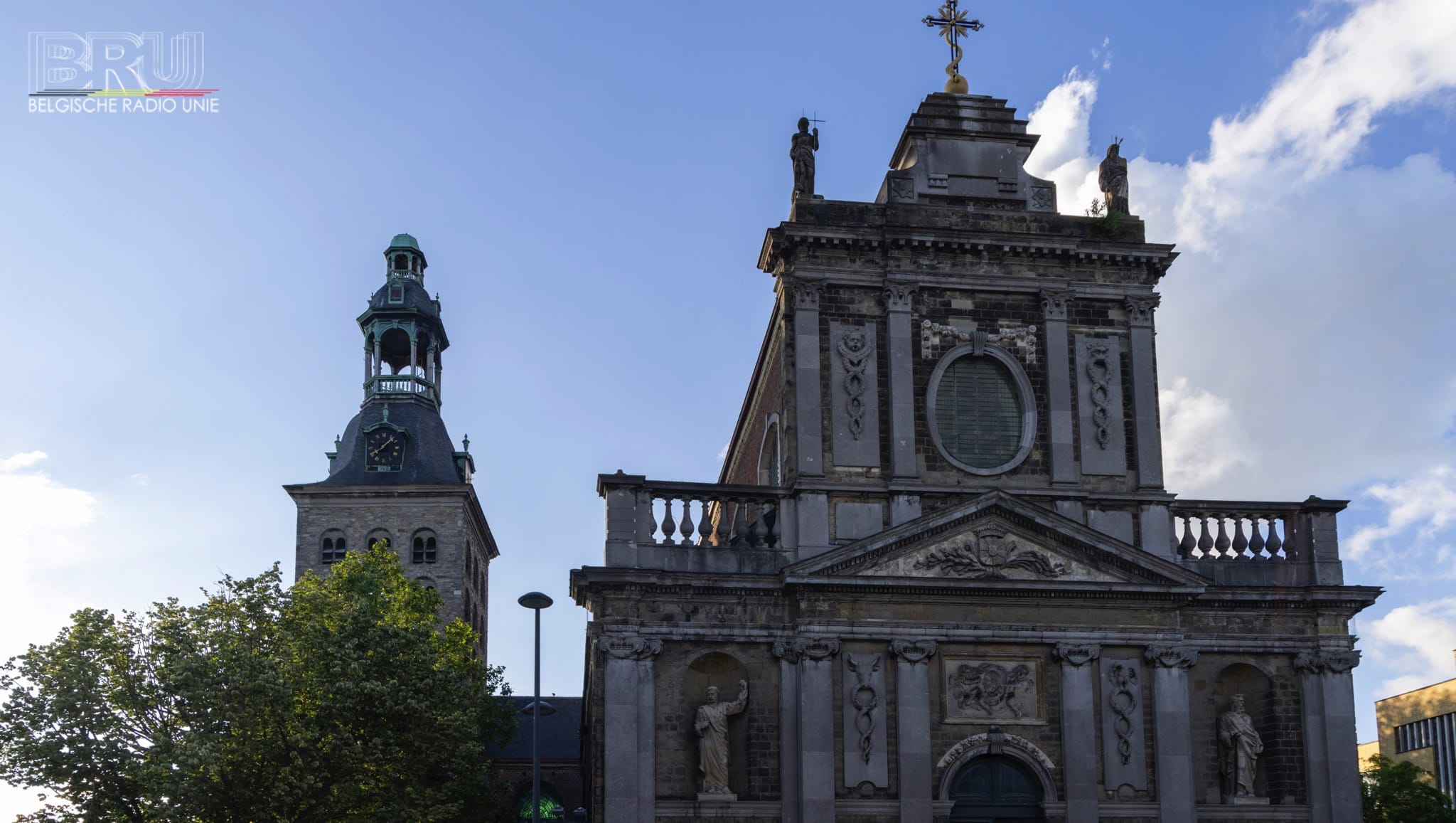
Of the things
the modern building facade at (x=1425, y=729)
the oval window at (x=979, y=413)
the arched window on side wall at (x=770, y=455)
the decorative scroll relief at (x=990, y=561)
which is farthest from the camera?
the modern building facade at (x=1425, y=729)

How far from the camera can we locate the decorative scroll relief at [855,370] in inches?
1256

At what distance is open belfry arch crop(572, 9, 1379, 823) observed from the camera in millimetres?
30188

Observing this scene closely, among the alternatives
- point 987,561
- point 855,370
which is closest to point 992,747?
point 987,561

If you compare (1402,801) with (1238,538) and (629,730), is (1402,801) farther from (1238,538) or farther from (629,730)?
(629,730)

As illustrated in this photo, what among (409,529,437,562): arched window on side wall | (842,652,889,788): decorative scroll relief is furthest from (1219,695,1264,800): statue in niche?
(409,529,437,562): arched window on side wall

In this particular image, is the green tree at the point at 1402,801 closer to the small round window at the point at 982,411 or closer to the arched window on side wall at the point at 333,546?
the small round window at the point at 982,411

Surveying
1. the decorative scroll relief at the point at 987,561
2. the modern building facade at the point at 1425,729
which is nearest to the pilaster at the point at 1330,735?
the decorative scroll relief at the point at 987,561

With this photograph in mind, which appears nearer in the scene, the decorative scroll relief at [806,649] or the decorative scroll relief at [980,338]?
the decorative scroll relief at [806,649]

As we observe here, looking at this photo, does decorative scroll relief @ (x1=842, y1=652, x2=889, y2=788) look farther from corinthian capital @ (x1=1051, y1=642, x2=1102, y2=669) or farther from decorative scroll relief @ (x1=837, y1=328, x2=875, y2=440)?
decorative scroll relief @ (x1=837, y1=328, x2=875, y2=440)

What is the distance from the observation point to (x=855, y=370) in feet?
106

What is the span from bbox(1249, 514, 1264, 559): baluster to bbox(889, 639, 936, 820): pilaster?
7.28 m

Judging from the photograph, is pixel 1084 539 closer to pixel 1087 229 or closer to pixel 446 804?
pixel 1087 229

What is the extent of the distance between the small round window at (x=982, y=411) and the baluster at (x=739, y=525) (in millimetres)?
4075

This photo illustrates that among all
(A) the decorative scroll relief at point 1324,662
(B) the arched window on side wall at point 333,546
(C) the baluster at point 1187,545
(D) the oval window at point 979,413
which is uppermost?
(B) the arched window on side wall at point 333,546
